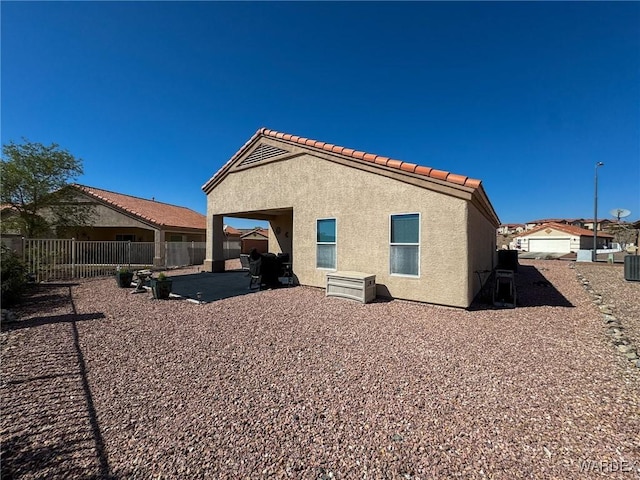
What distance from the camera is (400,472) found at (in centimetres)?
223

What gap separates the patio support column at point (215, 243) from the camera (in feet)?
46.6

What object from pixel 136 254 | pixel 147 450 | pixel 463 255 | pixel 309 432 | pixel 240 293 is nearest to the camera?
pixel 147 450

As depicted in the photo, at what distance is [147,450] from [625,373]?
19.5ft

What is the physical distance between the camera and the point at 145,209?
2214 centimetres

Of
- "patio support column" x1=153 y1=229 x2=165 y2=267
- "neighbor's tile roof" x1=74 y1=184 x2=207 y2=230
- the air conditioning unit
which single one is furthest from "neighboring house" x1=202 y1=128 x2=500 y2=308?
"neighbor's tile roof" x1=74 y1=184 x2=207 y2=230

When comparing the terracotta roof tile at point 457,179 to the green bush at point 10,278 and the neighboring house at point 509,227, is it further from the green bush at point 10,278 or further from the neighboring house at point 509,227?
the neighboring house at point 509,227

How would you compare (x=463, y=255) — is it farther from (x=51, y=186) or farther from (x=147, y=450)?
(x=51, y=186)

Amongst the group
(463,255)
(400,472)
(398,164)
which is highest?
(398,164)

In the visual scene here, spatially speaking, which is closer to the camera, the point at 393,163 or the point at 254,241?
the point at 393,163

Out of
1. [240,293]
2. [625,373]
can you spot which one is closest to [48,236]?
[240,293]

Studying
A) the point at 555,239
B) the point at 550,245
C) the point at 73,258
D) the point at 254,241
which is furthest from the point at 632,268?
the point at 550,245

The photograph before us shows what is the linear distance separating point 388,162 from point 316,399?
6622 mm

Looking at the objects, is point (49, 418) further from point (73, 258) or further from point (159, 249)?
point (159, 249)

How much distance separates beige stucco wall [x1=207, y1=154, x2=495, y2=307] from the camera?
7.11 meters
